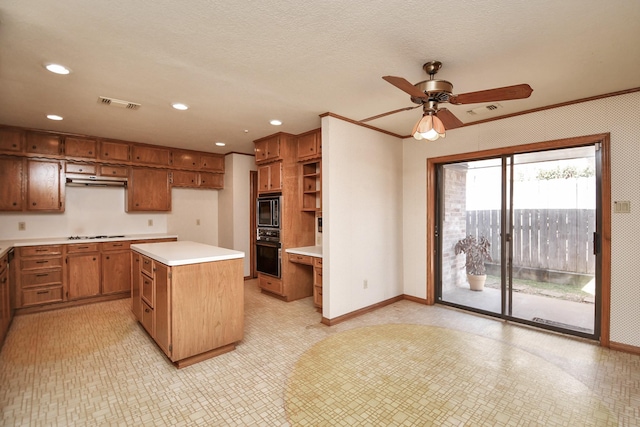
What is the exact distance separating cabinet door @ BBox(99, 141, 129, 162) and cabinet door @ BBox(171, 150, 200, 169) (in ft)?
2.40

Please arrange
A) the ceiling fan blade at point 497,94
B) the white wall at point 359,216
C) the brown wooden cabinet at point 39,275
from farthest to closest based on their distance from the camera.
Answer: the brown wooden cabinet at point 39,275 → the white wall at point 359,216 → the ceiling fan blade at point 497,94

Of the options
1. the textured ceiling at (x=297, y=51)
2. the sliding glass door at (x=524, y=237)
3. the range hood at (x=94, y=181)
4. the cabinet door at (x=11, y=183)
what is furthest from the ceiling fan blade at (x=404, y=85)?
the cabinet door at (x=11, y=183)

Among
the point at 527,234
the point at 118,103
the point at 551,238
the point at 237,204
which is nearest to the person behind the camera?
the point at 118,103

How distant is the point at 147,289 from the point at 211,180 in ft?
10.5

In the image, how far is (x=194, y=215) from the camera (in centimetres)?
596

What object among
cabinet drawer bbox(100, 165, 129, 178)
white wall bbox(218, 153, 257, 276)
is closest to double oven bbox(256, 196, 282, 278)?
white wall bbox(218, 153, 257, 276)

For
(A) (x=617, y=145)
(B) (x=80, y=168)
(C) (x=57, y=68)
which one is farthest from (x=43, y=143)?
(A) (x=617, y=145)

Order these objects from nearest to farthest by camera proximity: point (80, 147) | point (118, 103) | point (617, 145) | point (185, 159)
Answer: point (617, 145) → point (118, 103) → point (80, 147) → point (185, 159)

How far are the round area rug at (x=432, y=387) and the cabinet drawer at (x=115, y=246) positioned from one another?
351cm

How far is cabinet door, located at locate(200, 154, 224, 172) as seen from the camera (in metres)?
5.70

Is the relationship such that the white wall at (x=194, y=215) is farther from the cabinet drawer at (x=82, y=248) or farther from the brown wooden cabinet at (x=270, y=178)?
the brown wooden cabinet at (x=270, y=178)

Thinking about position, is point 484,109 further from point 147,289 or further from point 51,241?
point 51,241

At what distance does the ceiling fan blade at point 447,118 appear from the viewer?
240 cm

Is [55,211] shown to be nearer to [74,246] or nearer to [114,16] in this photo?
[74,246]
